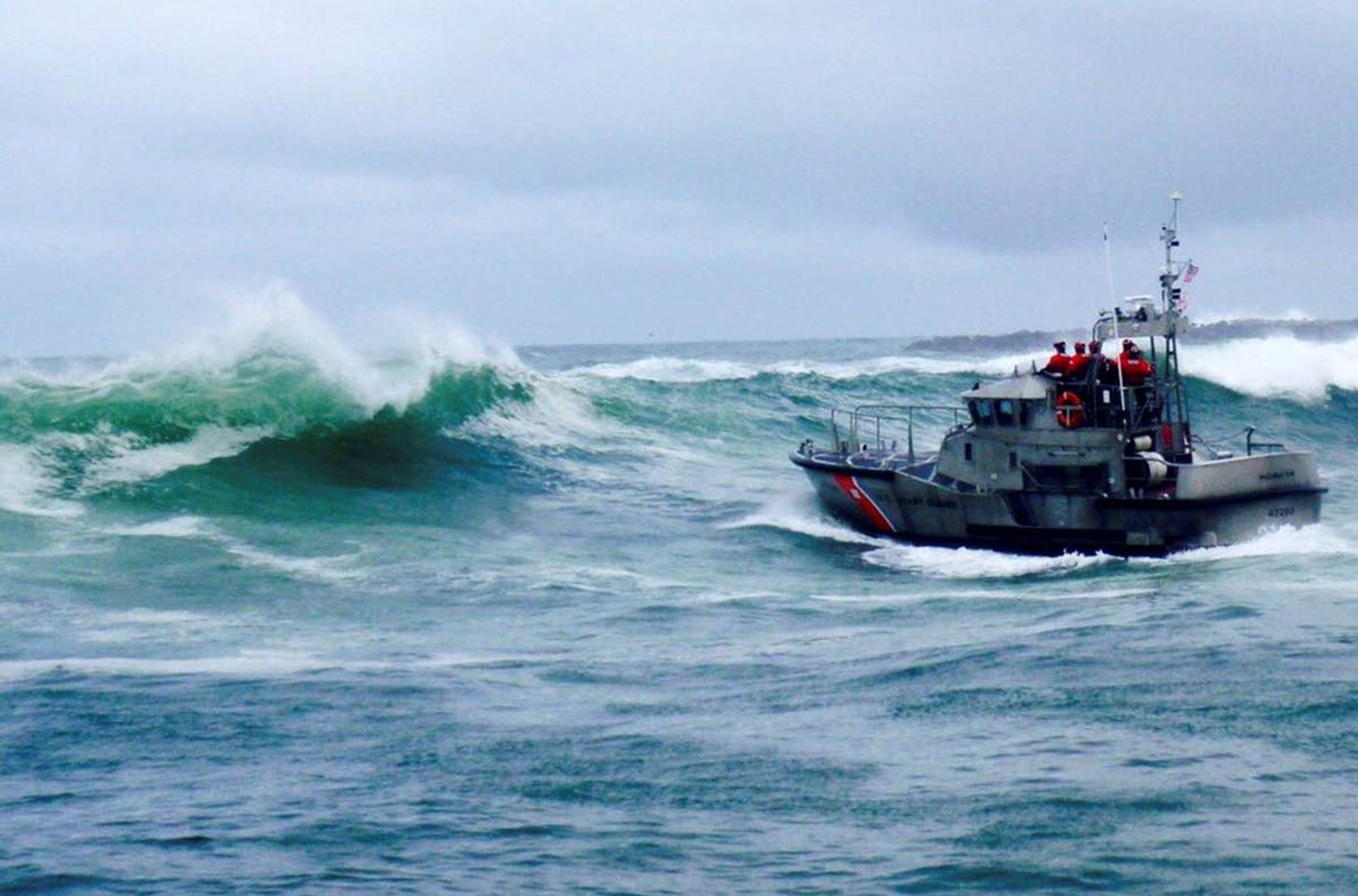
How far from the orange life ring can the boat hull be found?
869 millimetres

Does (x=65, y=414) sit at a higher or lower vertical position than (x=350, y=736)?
higher

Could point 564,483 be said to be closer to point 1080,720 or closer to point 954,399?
point 1080,720

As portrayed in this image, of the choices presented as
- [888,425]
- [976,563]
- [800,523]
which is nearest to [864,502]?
[800,523]

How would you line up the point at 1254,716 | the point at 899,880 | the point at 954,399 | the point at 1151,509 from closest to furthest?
1. the point at 899,880
2. the point at 1254,716
3. the point at 1151,509
4. the point at 954,399

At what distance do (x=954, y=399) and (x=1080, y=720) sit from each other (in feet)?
116

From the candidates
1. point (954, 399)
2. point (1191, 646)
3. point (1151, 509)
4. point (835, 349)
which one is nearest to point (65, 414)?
point (1151, 509)

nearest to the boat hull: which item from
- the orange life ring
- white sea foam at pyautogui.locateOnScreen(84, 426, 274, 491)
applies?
the orange life ring

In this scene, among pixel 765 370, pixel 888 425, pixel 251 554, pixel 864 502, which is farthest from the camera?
pixel 765 370

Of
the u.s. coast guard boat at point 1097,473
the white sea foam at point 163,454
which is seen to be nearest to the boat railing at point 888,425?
the u.s. coast guard boat at point 1097,473

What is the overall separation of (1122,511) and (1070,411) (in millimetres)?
1429

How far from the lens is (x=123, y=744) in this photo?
1160cm

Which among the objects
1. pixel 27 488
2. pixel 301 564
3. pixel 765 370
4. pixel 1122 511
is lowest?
pixel 301 564

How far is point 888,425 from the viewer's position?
123ft

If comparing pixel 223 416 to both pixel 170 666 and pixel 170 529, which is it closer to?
pixel 170 529
